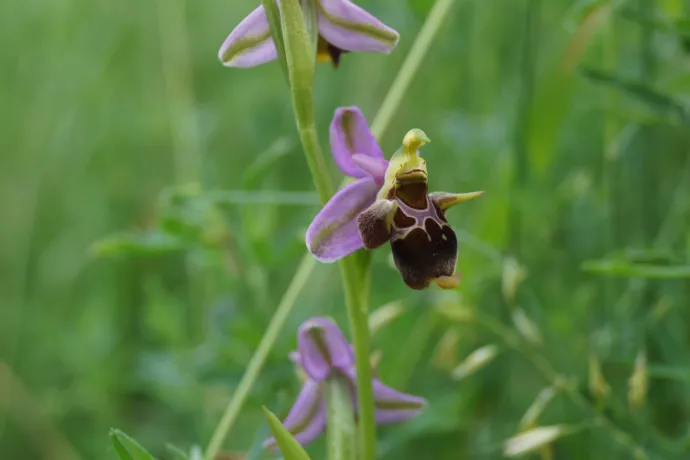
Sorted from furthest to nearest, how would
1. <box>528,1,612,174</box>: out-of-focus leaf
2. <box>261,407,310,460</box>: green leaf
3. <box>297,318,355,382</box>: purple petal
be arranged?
<box>528,1,612,174</box>: out-of-focus leaf < <box>297,318,355,382</box>: purple petal < <box>261,407,310,460</box>: green leaf

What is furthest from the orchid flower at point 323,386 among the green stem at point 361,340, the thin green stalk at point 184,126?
the thin green stalk at point 184,126

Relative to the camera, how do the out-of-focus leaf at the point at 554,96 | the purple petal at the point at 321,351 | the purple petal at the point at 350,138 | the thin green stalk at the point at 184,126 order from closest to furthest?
the purple petal at the point at 350,138, the purple petal at the point at 321,351, the out-of-focus leaf at the point at 554,96, the thin green stalk at the point at 184,126

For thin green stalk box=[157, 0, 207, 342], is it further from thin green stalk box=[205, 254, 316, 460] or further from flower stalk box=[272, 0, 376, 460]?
flower stalk box=[272, 0, 376, 460]

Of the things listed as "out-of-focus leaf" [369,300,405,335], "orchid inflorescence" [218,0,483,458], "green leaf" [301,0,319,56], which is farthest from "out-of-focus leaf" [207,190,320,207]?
"green leaf" [301,0,319,56]

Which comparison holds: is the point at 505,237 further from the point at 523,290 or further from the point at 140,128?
the point at 140,128

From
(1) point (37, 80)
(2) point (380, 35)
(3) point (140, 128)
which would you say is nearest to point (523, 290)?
(2) point (380, 35)

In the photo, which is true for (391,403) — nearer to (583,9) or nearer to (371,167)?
(371,167)

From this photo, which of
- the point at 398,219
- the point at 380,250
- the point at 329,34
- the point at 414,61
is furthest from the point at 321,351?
the point at 380,250

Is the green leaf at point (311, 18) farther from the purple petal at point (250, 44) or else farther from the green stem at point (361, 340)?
the green stem at point (361, 340)
